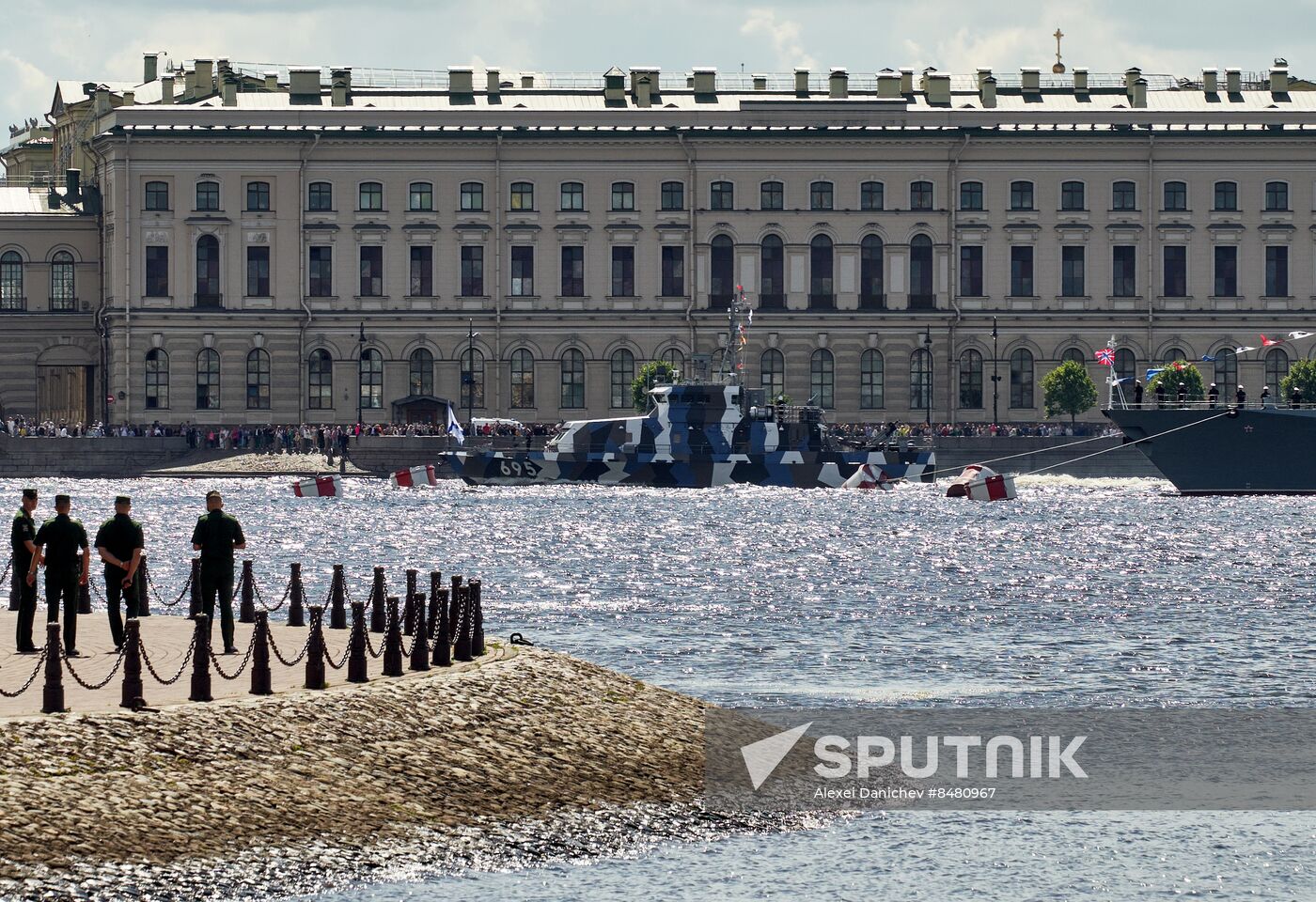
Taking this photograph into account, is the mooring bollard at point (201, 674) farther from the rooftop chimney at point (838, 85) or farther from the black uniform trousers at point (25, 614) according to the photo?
the rooftop chimney at point (838, 85)

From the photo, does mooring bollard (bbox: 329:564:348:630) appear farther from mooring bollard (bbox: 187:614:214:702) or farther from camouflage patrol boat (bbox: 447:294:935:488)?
camouflage patrol boat (bbox: 447:294:935:488)

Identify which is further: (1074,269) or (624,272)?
(1074,269)

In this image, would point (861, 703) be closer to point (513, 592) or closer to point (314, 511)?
point (513, 592)

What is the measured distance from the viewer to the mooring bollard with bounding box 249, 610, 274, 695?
67.9 feet

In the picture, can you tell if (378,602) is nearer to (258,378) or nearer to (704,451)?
(704,451)

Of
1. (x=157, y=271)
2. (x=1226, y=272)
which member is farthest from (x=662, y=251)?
(x=1226, y=272)

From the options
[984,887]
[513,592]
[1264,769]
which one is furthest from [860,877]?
[513,592]

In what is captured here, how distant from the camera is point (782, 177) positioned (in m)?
108

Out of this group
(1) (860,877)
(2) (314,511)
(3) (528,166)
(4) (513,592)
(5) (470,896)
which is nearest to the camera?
(5) (470,896)

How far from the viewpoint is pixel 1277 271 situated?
109688 millimetres

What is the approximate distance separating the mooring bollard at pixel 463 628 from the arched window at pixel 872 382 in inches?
3327

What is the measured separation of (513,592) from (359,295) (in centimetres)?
6518

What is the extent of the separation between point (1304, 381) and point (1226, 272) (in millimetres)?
10619

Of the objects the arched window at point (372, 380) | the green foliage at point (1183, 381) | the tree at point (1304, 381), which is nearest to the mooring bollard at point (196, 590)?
the green foliage at point (1183, 381)
